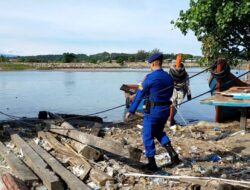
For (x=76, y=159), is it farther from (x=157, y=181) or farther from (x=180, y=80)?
(x=180, y=80)

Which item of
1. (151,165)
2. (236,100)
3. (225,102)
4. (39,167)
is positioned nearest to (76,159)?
(39,167)

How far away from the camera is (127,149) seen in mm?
7414

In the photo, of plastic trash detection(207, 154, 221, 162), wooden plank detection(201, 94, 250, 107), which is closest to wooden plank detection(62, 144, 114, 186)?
plastic trash detection(207, 154, 221, 162)

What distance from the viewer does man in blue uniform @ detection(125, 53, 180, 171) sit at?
7.48 meters

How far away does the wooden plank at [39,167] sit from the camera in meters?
6.60

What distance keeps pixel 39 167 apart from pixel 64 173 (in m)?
0.56

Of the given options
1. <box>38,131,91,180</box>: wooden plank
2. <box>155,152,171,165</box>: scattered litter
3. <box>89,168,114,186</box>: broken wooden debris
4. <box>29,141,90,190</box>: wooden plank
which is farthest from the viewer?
<box>155,152,171,165</box>: scattered litter

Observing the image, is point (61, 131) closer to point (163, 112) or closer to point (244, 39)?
point (163, 112)

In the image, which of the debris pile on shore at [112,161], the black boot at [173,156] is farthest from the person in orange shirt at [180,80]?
the black boot at [173,156]

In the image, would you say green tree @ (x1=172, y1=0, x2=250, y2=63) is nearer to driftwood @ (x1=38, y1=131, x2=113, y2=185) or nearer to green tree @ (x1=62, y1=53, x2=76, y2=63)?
driftwood @ (x1=38, y1=131, x2=113, y2=185)

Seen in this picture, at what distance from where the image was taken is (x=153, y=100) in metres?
7.54

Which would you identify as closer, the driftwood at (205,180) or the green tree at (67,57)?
the driftwood at (205,180)

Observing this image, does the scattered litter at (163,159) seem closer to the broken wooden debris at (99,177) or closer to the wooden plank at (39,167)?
the broken wooden debris at (99,177)

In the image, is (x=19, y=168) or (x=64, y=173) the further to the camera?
(x=19, y=168)
